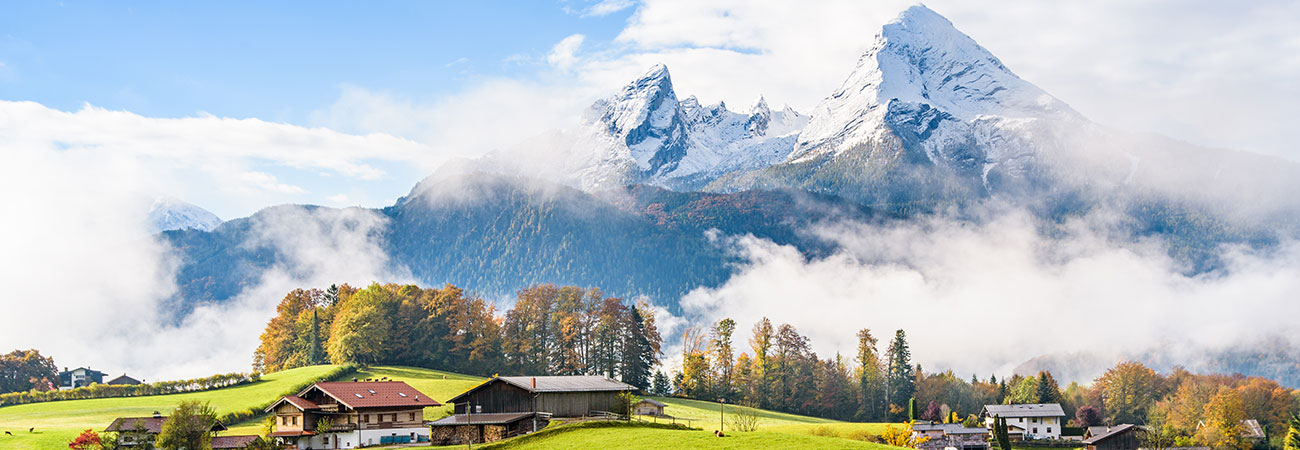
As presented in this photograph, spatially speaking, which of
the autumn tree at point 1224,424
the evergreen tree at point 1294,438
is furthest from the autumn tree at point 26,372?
the evergreen tree at point 1294,438

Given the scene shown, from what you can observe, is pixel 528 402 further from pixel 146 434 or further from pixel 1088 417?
pixel 1088 417

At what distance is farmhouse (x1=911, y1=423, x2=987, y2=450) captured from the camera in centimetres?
9394

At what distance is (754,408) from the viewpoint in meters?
118

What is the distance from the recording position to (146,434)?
66250mm

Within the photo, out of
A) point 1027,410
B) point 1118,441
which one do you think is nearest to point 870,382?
point 1027,410

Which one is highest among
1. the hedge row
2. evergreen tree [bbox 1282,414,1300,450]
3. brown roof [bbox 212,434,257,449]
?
the hedge row

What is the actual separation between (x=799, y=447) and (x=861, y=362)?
3126 inches

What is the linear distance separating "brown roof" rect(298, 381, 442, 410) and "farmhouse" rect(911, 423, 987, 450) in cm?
4387

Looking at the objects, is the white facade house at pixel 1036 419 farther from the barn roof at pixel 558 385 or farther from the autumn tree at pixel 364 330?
the autumn tree at pixel 364 330

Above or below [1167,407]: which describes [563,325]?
above

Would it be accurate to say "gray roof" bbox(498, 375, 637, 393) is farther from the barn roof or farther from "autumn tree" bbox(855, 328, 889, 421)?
"autumn tree" bbox(855, 328, 889, 421)

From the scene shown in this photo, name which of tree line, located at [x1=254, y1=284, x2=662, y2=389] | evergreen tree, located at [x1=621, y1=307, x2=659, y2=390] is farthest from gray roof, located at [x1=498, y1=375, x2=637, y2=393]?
tree line, located at [x1=254, y1=284, x2=662, y2=389]

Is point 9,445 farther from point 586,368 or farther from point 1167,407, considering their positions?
point 1167,407

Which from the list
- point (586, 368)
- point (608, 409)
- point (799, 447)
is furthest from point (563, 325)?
point (799, 447)
